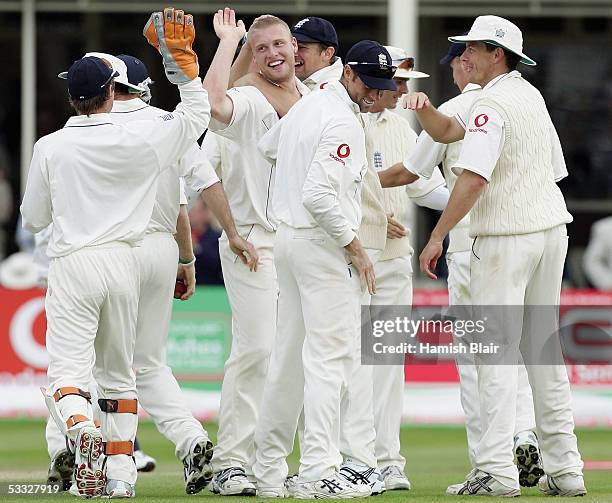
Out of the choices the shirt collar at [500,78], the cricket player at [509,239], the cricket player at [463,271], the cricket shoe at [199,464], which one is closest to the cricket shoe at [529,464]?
the cricket player at [463,271]

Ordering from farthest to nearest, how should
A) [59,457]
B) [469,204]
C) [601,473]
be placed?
[601,473] < [59,457] < [469,204]

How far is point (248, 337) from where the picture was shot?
7812 millimetres

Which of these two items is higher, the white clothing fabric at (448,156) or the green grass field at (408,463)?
the white clothing fabric at (448,156)

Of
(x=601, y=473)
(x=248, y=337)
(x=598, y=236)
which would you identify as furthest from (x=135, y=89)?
(x=598, y=236)

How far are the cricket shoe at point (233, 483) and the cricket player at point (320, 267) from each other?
278mm

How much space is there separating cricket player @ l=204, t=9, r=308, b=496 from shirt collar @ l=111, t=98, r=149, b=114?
1.34 feet

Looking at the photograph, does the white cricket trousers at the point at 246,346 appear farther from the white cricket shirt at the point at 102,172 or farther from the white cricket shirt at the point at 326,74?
the white cricket shirt at the point at 326,74

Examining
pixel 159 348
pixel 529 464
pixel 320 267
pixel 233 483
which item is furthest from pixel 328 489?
pixel 529 464

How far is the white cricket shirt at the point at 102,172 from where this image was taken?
7.05 meters

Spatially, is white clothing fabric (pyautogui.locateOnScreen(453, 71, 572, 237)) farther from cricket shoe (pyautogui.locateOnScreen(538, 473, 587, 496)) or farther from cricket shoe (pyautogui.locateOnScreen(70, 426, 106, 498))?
cricket shoe (pyautogui.locateOnScreen(70, 426, 106, 498))

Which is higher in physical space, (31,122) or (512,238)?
(31,122)

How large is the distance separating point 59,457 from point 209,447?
3.27 feet

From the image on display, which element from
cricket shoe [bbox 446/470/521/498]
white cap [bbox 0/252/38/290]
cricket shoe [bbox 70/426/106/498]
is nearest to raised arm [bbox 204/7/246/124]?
cricket shoe [bbox 70/426/106/498]

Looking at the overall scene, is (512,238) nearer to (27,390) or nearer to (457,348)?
(457,348)
